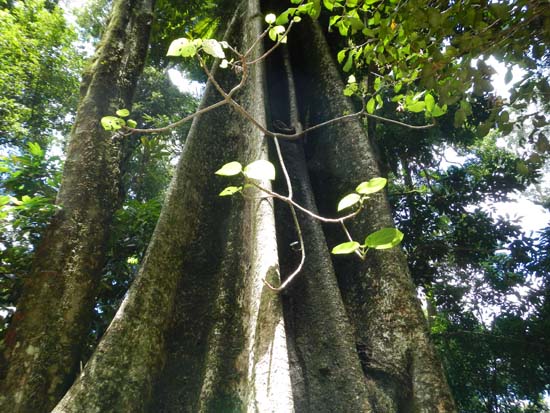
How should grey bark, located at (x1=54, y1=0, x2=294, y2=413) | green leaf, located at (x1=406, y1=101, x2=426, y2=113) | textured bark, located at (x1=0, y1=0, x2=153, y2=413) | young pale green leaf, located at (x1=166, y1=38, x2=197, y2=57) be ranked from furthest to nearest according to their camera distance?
green leaf, located at (x1=406, y1=101, x2=426, y2=113), textured bark, located at (x1=0, y1=0, x2=153, y2=413), grey bark, located at (x1=54, y1=0, x2=294, y2=413), young pale green leaf, located at (x1=166, y1=38, x2=197, y2=57)

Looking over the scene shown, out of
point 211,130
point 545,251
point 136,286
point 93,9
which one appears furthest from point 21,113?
point 545,251

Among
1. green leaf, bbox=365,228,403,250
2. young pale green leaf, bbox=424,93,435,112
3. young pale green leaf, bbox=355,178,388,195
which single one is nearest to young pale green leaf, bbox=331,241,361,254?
green leaf, bbox=365,228,403,250

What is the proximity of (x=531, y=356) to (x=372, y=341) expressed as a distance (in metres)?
3.66

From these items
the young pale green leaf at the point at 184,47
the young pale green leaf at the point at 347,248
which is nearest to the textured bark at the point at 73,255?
the young pale green leaf at the point at 184,47

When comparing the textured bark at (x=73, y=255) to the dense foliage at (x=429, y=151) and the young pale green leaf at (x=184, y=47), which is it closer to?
the dense foliage at (x=429, y=151)

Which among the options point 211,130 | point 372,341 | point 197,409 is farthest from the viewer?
point 211,130

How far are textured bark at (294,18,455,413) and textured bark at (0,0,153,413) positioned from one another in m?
1.46

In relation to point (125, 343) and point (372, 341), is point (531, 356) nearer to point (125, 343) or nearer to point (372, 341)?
point (372, 341)

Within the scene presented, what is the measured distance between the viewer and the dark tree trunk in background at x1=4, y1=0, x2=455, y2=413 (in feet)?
4.92

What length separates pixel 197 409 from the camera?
1.50 metres

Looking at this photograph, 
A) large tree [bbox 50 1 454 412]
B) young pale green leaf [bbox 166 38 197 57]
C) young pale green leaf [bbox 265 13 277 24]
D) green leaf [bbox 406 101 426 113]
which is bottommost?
large tree [bbox 50 1 454 412]

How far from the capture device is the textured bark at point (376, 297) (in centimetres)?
171

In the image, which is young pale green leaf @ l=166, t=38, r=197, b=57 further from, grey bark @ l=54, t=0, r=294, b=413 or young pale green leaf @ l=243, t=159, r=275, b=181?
grey bark @ l=54, t=0, r=294, b=413

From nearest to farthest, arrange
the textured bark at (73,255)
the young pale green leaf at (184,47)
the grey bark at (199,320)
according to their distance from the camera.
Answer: the young pale green leaf at (184,47) → the grey bark at (199,320) → the textured bark at (73,255)
